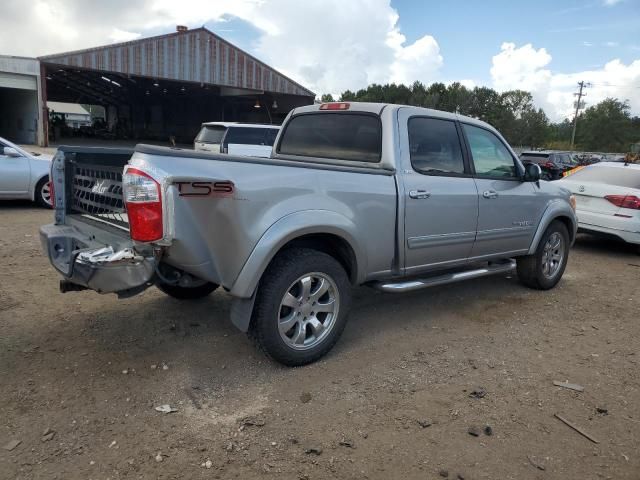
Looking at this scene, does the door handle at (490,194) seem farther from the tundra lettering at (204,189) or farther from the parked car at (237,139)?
the parked car at (237,139)

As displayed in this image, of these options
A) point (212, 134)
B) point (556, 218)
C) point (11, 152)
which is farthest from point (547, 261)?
point (212, 134)

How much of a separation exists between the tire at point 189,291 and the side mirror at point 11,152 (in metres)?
5.85

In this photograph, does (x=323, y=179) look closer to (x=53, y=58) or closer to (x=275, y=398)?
(x=275, y=398)

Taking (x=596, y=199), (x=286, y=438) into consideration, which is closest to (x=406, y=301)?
(x=286, y=438)

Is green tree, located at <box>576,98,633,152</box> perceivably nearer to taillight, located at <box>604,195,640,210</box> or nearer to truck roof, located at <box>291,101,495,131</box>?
taillight, located at <box>604,195,640,210</box>

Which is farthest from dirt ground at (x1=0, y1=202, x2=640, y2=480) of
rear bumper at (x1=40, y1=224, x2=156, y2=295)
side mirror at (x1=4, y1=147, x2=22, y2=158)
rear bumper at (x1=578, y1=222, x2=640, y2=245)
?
side mirror at (x1=4, y1=147, x2=22, y2=158)

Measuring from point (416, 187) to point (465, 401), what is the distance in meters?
1.70

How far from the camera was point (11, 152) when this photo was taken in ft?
28.5

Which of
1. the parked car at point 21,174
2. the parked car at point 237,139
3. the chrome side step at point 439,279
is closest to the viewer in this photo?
the chrome side step at point 439,279

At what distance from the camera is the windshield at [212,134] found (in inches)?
542

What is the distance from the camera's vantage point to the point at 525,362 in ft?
12.8

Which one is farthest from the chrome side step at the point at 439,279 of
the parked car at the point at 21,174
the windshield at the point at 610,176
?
the parked car at the point at 21,174

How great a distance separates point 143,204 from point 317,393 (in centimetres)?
163

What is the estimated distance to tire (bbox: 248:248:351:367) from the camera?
3307 mm
